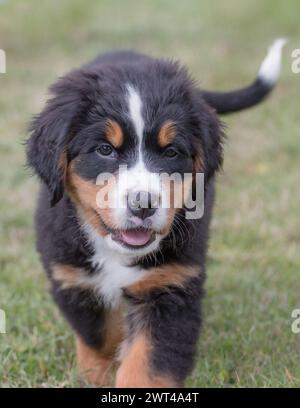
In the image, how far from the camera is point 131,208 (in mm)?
2891

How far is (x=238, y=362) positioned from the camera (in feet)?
11.8

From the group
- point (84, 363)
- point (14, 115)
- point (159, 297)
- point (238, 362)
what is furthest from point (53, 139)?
point (14, 115)

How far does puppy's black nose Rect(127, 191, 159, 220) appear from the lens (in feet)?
9.38

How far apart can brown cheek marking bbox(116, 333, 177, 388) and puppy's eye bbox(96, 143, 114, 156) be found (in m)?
0.72

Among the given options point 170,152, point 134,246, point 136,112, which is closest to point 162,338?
point 134,246

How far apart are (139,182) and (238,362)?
3.68 feet

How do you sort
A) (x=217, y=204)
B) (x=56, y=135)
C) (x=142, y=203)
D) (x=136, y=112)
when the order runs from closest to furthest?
(x=142, y=203) < (x=136, y=112) < (x=56, y=135) < (x=217, y=204)

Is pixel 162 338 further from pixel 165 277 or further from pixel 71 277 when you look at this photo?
pixel 71 277

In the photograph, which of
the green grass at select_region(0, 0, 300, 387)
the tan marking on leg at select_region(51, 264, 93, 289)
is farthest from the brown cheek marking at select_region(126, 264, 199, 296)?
the green grass at select_region(0, 0, 300, 387)

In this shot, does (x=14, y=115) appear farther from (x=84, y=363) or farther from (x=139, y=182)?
(x=139, y=182)

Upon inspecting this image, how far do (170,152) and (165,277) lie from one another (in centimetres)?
49

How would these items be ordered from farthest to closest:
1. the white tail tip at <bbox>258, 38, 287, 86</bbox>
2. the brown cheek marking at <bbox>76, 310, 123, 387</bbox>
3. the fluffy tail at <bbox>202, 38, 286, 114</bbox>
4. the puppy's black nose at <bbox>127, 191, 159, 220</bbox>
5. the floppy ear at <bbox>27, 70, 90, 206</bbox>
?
1. the white tail tip at <bbox>258, 38, 287, 86</bbox>
2. the fluffy tail at <bbox>202, 38, 286, 114</bbox>
3. the brown cheek marking at <bbox>76, 310, 123, 387</bbox>
4. the floppy ear at <bbox>27, 70, 90, 206</bbox>
5. the puppy's black nose at <bbox>127, 191, 159, 220</bbox>

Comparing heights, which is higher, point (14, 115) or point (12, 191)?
point (14, 115)

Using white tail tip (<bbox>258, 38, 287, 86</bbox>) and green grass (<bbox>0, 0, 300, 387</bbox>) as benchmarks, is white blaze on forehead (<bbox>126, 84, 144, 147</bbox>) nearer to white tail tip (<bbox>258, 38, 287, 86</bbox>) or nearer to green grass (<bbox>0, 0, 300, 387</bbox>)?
green grass (<bbox>0, 0, 300, 387</bbox>)
